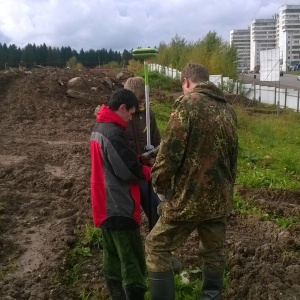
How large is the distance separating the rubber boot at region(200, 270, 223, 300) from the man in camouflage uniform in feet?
0.76

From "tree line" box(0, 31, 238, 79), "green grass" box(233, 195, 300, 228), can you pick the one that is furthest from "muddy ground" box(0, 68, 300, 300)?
"tree line" box(0, 31, 238, 79)

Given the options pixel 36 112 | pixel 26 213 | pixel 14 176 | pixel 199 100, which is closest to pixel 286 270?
pixel 199 100

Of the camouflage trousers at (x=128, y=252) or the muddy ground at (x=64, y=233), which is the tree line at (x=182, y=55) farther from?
the camouflage trousers at (x=128, y=252)

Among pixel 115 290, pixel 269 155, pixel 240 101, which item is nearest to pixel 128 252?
pixel 115 290

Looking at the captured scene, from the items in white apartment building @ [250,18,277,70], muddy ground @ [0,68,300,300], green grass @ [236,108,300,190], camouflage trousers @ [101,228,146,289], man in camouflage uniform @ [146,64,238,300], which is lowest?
green grass @ [236,108,300,190]

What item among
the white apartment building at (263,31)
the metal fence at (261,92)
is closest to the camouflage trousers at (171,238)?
the metal fence at (261,92)

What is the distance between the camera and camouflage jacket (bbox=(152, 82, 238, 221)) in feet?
10.4

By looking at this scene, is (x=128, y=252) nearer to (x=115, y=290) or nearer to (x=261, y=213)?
(x=115, y=290)

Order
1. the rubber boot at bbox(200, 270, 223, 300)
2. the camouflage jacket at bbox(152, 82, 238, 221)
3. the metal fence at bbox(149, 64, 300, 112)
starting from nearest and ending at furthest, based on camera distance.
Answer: the camouflage jacket at bbox(152, 82, 238, 221) → the rubber boot at bbox(200, 270, 223, 300) → the metal fence at bbox(149, 64, 300, 112)

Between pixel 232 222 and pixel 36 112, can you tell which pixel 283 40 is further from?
A: pixel 232 222

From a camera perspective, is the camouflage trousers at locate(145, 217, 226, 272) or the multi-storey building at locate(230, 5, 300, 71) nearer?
the camouflage trousers at locate(145, 217, 226, 272)

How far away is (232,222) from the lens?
6.28m

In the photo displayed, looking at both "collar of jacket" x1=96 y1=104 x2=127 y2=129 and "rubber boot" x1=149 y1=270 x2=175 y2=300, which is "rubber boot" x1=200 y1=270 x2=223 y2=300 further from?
"collar of jacket" x1=96 y1=104 x2=127 y2=129

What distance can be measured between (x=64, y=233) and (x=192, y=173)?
9.56 feet
